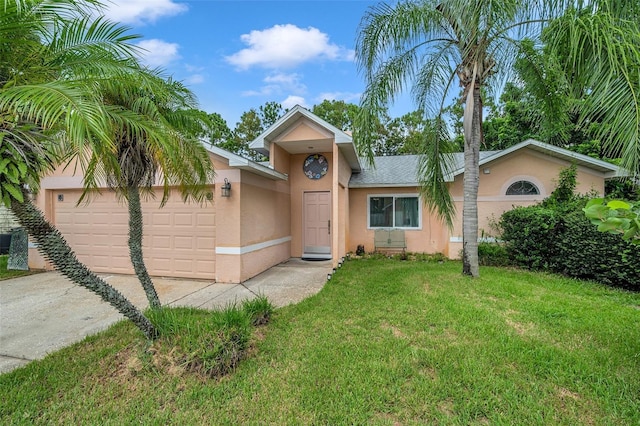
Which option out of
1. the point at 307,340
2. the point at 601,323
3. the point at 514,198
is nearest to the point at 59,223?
the point at 307,340

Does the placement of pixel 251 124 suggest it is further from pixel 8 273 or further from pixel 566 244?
pixel 566 244

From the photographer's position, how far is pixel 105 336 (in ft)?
13.7

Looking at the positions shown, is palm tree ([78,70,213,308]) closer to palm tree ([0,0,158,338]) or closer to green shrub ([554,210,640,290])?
palm tree ([0,0,158,338])

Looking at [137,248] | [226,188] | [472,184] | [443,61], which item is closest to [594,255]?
[472,184]

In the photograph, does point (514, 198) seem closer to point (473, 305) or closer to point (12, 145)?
point (473, 305)

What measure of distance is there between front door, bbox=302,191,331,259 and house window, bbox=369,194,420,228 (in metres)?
1.91

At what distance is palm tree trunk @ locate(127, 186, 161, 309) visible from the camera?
4.21m

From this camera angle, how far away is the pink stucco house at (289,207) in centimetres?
739

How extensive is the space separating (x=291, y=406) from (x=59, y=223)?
975 cm

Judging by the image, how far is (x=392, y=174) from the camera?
1130cm

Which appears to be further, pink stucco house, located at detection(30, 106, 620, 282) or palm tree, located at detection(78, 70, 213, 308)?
pink stucco house, located at detection(30, 106, 620, 282)

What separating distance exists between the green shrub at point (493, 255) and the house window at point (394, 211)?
7.68 ft

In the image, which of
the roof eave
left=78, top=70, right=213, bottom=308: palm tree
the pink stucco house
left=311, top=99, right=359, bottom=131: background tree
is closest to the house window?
the pink stucco house

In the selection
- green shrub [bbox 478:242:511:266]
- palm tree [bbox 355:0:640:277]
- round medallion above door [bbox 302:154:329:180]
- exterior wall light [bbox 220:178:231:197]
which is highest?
palm tree [bbox 355:0:640:277]
